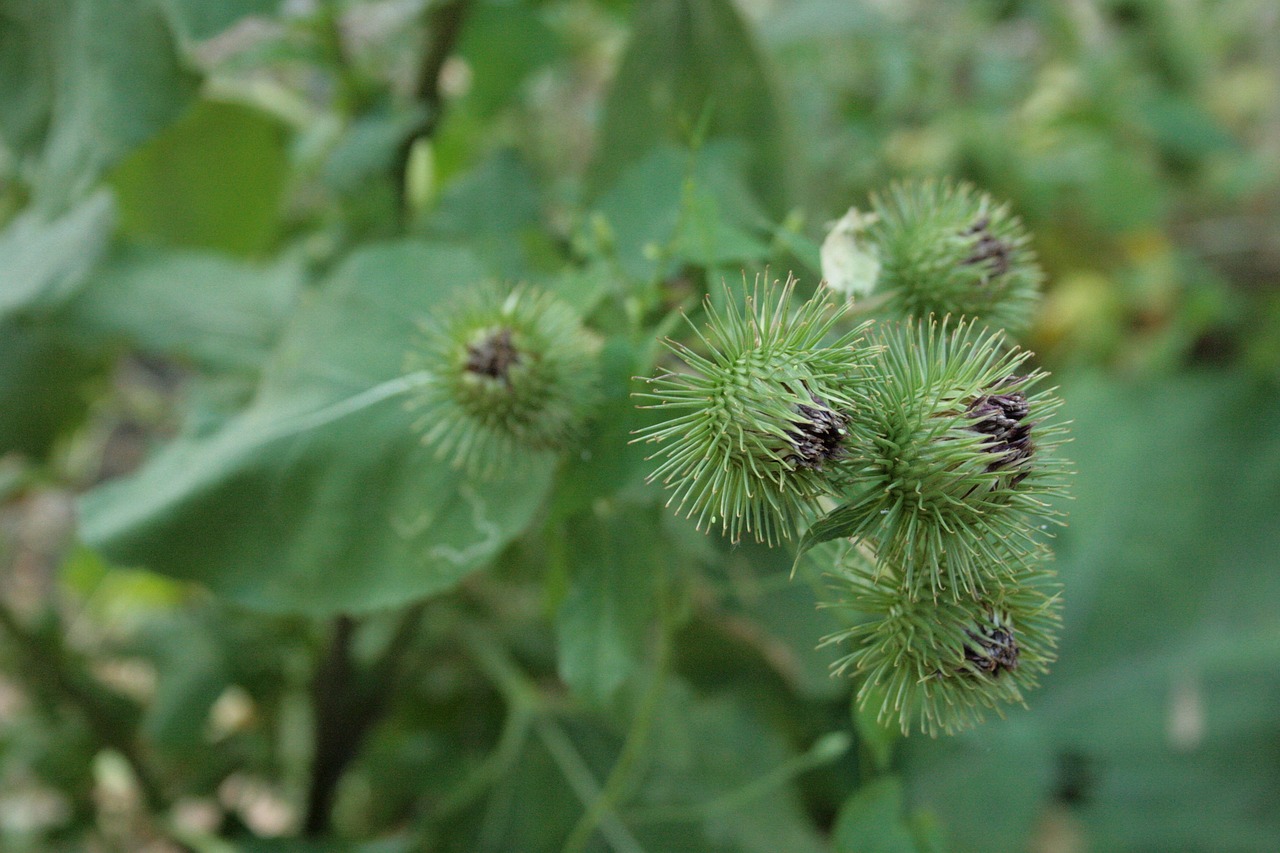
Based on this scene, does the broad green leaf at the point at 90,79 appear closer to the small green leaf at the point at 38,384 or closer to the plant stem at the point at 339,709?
the small green leaf at the point at 38,384

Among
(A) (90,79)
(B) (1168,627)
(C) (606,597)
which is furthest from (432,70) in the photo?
(B) (1168,627)

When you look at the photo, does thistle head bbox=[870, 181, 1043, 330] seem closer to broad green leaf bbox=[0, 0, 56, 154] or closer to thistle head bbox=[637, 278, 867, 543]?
thistle head bbox=[637, 278, 867, 543]

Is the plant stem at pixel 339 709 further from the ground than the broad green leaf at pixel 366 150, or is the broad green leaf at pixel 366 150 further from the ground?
the broad green leaf at pixel 366 150

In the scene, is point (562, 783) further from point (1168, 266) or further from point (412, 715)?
point (1168, 266)

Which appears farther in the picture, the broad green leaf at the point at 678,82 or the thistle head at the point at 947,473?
the broad green leaf at the point at 678,82

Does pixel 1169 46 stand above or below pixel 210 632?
above

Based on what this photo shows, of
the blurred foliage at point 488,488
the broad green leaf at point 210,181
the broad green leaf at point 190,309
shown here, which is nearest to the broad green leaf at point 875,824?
the blurred foliage at point 488,488

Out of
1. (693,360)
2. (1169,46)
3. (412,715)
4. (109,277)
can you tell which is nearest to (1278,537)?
(1169,46)
